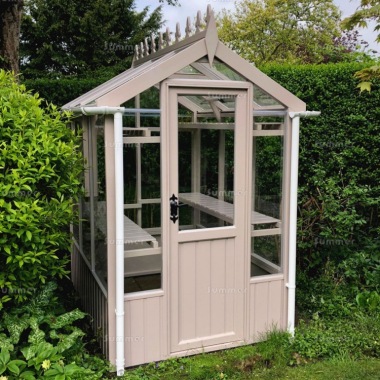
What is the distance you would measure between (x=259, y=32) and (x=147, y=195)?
18251 millimetres

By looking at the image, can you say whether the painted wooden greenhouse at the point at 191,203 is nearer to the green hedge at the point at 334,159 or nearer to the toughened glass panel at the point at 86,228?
the toughened glass panel at the point at 86,228

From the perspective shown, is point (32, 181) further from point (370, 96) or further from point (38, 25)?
point (38, 25)

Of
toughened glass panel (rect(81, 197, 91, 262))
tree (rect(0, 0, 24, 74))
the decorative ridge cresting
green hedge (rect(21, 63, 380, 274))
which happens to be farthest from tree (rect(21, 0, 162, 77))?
toughened glass panel (rect(81, 197, 91, 262))

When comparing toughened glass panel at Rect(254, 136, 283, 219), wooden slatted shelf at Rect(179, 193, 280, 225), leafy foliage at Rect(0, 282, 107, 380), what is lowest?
leafy foliage at Rect(0, 282, 107, 380)

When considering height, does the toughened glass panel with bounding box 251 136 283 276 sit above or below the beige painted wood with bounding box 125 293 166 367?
above

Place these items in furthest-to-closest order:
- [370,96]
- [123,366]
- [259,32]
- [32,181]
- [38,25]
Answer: [259,32] < [38,25] < [370,96] < [123,366] < [32,181]

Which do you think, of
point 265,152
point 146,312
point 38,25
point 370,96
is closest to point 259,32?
point 38,25

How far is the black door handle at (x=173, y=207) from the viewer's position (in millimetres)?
3932

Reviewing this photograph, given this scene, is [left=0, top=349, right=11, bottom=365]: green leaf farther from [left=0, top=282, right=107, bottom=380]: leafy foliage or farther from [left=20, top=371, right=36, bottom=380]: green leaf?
[left=20, top=371, right=36, bottom=380]: green leaf

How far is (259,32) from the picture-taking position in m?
20.4

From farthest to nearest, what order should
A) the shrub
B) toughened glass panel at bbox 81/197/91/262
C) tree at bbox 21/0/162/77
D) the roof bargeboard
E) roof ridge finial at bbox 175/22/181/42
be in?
tree at bbox 21/0/162/77 < toughened glass panel at bbox 81/197/91/262 < roof ridge finial at bbox 175/22/181/42 < the roof bargeboard < the shrub

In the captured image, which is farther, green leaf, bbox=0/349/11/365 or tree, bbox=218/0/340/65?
tree, bbox=218/0/340/65

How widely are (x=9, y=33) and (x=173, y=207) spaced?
5.32 m

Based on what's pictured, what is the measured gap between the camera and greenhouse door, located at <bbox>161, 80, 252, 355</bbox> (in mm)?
3936
